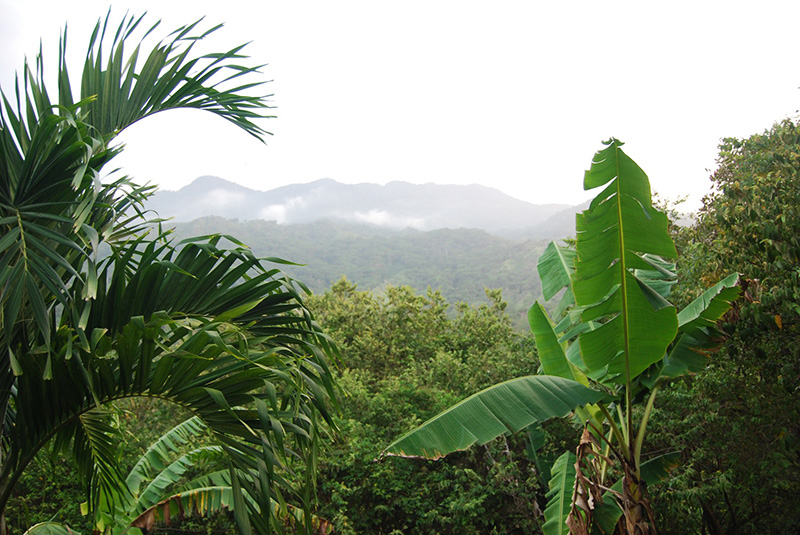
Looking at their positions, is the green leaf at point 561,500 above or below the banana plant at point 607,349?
below

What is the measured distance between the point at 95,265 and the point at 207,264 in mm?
475

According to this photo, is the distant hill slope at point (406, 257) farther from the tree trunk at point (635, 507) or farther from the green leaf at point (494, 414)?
the green leaf at point (494, 414)

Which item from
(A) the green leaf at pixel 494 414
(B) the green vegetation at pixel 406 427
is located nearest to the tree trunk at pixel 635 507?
(A) the green leaf at pixel 494 414

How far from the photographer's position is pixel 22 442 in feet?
7.36

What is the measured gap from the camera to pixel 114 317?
7.36 feet

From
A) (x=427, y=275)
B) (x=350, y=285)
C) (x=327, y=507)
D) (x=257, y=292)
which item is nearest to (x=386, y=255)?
(x=427, y=275)

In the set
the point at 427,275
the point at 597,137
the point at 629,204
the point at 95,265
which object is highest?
the point at 597,137

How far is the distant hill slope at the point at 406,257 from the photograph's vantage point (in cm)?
4403

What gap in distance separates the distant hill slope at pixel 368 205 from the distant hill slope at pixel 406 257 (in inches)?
1930

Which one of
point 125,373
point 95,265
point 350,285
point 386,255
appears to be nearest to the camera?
point 95,265

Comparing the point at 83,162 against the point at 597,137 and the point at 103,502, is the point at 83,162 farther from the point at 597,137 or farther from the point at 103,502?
the point at 103,502

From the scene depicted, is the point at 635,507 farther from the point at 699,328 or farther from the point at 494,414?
the point at 699,328

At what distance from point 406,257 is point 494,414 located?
5684 centimetres

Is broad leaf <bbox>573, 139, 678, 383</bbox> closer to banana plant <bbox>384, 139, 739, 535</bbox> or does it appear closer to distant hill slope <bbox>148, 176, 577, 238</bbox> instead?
banana plant <bbox>384, 139, 739, 535</bbox>
